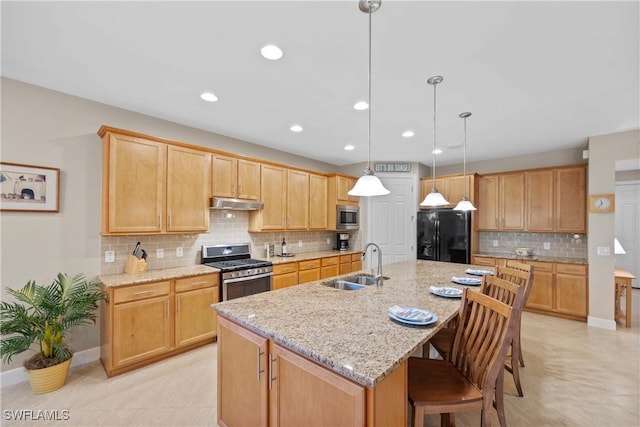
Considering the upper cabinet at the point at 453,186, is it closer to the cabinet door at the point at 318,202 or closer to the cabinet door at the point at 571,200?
the cabinet door at the point at 571,200

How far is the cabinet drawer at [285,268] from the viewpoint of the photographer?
385 cm

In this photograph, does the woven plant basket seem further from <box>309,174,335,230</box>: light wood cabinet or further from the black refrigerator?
the black refrigerator

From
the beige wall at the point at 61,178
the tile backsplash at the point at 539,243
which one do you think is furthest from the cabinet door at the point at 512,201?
the beige wall at the point at 61,178

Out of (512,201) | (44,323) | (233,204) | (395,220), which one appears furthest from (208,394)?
(512,201)

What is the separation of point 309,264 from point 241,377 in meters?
2.69

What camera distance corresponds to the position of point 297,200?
4586 millimetres

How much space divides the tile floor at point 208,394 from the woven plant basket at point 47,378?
0.06m

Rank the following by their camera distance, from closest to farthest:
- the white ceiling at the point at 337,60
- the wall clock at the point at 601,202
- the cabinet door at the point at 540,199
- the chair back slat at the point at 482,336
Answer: the chair back slat at the point at 482,336 < the white ceiling at the point at 337,60 < the wall clock at the point at 601,202 < the cabinet door at the point at 540,199

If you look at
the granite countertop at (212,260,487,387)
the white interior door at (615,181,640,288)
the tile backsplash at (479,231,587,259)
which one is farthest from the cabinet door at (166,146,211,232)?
the white interior door at (615,181,640,288)

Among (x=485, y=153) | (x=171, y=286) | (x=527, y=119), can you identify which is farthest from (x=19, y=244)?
(x=485, y=153)

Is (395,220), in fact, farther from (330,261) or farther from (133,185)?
(133,185)

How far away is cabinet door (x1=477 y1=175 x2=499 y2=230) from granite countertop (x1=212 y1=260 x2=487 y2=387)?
3102 mm

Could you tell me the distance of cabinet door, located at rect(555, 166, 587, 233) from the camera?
4164mm

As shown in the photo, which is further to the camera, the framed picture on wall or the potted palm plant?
the framed picture on wall
